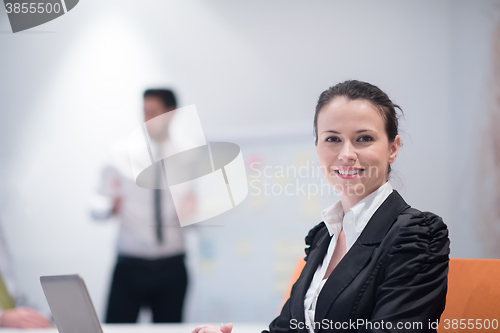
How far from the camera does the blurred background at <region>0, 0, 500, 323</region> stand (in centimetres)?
291

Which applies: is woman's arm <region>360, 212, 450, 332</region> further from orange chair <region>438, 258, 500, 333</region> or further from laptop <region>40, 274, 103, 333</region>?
laptop <region>40, 274, 103, 333</region>

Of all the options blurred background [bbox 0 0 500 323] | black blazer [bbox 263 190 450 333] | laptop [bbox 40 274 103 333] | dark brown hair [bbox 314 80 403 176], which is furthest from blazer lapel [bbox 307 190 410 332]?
blurred background [bbox 0 0 500 323]

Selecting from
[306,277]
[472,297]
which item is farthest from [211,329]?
[472,297]

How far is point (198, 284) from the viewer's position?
315cm

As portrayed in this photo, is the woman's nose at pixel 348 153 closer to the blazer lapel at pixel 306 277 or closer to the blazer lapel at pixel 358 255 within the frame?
the blazer lapel at pixel 358 255

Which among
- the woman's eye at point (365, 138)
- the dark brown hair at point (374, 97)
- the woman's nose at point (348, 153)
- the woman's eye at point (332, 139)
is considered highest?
the dark brown hair at point (374, 97)

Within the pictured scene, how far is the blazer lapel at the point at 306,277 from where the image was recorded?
1324 mm

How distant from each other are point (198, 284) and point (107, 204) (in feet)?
2.98

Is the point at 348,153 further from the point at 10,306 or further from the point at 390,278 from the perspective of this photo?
the point at 10,306

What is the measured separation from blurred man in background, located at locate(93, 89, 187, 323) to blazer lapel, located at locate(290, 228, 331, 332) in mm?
1713

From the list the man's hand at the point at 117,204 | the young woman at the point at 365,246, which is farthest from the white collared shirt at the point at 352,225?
the man's hand at the point at 117,204

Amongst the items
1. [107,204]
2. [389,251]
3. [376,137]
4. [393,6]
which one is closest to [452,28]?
[393,6]

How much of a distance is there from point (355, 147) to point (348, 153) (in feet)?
0.14

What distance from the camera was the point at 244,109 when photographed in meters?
3.14
